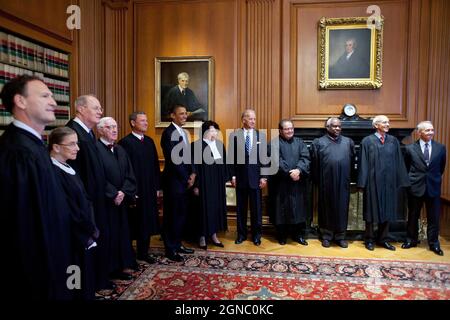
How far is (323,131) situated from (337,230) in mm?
1553

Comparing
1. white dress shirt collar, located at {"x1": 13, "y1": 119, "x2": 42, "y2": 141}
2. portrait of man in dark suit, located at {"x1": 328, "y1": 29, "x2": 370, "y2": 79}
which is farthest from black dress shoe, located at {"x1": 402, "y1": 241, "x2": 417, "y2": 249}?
white dress shirt collar, located at {"x1": 13, "y1": 119, "x2": 42, "y2": 141}

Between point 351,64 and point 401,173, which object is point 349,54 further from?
Answer: point 401,173

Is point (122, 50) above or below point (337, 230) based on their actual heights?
above

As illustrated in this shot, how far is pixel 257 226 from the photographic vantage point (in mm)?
4570

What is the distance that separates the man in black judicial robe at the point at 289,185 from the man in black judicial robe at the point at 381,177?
0.78 metres

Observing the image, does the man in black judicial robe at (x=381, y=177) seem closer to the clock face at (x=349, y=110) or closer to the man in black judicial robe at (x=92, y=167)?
the clock face at (x=349, y=110)

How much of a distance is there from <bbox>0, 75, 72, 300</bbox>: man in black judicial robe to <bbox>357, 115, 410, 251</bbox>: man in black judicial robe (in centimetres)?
380

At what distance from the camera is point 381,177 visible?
439 centimetres

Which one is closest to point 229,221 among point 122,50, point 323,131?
point 323,131

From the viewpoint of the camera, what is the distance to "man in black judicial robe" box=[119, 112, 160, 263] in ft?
12.5

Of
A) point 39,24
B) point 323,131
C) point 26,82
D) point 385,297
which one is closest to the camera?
point 26,82

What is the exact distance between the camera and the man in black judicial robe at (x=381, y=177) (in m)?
4.39

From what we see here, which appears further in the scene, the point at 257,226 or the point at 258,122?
the point at 258,122

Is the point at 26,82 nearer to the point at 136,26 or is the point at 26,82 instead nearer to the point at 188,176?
the point at 188,176
